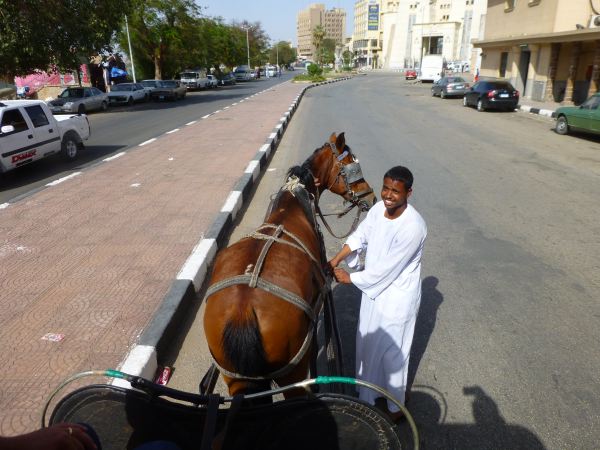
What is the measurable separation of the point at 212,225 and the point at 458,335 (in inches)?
143

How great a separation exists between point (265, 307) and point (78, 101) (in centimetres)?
2391

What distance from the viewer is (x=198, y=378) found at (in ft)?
11.5

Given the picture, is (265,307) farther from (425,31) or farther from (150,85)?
(425,31)

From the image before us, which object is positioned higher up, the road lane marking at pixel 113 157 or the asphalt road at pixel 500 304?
the road lane marking at pixel 113 157

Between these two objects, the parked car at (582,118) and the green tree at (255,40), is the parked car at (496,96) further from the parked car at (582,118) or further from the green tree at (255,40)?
the green tree at (255,40)

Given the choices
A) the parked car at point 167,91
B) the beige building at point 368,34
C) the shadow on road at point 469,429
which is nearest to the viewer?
the shadow on road at point 469,429

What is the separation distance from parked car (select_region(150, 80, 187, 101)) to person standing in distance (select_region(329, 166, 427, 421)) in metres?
29.8

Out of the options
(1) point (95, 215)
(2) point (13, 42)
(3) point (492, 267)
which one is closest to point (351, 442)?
(3) point (492, 267)

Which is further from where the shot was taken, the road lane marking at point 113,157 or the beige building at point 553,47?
the beige building at point 553,47

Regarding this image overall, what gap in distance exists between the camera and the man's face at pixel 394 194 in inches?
104

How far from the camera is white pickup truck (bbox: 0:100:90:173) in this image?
9.49 m

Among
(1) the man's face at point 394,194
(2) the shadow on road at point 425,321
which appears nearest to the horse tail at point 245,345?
(1) the man's face at point 394,194

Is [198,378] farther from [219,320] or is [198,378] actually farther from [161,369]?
[219,320]

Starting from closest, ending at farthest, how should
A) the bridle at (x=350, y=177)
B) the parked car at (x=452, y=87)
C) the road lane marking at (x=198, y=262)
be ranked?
the bridle at (x=350, y=177), the road lane marking at (x=198, y=262), the parked car at (x=452, y=87)
